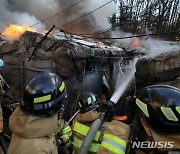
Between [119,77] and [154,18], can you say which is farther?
[154,18]

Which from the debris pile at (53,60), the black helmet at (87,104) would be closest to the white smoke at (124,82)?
the debris pile at (53,60)

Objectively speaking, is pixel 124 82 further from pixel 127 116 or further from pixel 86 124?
pixel 86 124

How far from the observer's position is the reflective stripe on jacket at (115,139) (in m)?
2.07

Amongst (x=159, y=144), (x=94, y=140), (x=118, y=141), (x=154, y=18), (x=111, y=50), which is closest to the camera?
(x=159, y=144)

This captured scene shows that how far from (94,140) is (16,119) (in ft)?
3.29

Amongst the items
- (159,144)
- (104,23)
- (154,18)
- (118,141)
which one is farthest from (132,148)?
(104,23)

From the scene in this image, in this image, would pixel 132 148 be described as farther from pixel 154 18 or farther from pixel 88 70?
pixel 154 18

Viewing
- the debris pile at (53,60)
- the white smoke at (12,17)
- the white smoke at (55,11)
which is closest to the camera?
the debris pile at (53,60)

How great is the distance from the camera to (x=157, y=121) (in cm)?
186

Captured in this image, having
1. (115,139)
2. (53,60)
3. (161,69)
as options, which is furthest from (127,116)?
(53,60)

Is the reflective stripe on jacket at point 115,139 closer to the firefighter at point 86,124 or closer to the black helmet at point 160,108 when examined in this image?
the black helmet at point 160,108

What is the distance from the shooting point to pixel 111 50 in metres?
10.5

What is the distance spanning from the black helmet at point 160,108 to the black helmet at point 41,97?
83 cm

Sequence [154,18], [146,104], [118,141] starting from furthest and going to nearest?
[154,18] → [118,141] → [146,104]
